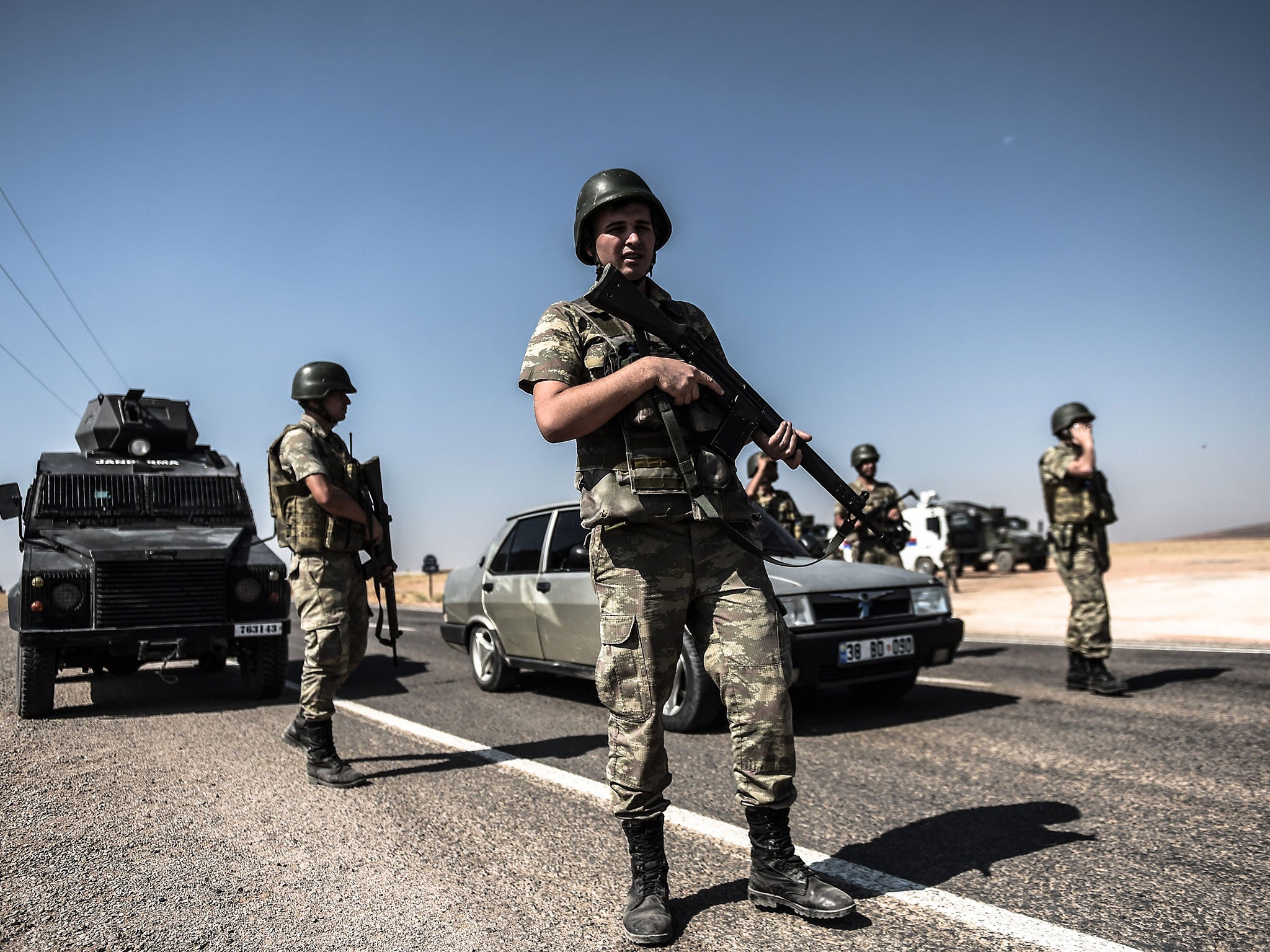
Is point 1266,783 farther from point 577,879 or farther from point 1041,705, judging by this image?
point 577,879

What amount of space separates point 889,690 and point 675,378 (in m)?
4.56

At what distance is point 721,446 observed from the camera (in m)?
2.80

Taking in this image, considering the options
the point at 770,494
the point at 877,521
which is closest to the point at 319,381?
the point at 877,521

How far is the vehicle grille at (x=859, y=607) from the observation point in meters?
5.55

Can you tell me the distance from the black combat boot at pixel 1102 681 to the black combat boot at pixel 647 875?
5090mm

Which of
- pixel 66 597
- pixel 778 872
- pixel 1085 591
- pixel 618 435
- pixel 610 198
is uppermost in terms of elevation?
pixel 610 198

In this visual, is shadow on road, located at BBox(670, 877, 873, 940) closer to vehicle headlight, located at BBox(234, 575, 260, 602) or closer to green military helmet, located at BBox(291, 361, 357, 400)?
green military helmet, located at BBox(291, 361, 357, 400)

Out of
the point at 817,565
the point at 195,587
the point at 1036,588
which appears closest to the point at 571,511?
the point at 817,565

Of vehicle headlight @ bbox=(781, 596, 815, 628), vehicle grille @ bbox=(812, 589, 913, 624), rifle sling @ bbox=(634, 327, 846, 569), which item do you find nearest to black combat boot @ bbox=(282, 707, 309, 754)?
vehicle headlight @ bbox=(781, 596, 815, 628)

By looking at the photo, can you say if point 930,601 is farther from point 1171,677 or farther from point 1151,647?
point 1151,647

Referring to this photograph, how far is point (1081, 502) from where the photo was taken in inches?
267

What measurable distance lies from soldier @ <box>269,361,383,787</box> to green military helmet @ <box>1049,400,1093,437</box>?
514 centimetres

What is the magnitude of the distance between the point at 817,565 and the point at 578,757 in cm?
218

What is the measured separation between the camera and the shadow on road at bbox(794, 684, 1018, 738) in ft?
18.6
